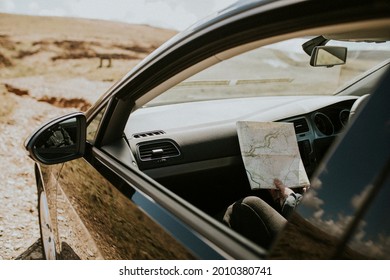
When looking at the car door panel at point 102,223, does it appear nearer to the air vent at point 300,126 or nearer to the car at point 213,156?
the car at point 213,156

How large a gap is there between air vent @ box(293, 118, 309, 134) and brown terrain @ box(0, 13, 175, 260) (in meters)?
2.31

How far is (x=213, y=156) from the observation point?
2.53 metres

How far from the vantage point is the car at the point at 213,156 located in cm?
83

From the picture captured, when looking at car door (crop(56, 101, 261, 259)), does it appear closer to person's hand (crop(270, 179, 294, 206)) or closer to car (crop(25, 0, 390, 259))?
car (crop(25, 0, 390, 259))

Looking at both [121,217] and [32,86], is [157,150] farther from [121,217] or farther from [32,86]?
[32,86]

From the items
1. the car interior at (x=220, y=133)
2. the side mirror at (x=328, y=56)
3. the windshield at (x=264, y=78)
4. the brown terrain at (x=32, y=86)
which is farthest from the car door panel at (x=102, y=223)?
the windshield at (x=264, y=78)

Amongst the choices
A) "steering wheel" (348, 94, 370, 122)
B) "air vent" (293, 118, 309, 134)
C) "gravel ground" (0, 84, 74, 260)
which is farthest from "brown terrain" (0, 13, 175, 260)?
"steering wheel" (348, 94, 370, 122)

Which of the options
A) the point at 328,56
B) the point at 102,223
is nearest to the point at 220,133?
the point at 328,56

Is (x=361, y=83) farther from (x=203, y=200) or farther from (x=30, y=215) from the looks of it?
(x=30, y=215)

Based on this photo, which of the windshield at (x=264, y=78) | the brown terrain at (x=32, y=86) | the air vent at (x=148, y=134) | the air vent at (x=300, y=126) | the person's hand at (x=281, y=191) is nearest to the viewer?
the person's hand at (x=281, y=191)

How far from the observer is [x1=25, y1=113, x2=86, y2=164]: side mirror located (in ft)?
5.95

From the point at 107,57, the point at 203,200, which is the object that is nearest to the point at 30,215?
the point at 203,200

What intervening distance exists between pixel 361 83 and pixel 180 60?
2.33 metres

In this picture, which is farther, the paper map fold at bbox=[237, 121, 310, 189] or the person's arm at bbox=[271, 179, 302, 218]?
the paper map fold at bbox=[237, 121, 310, 189]
